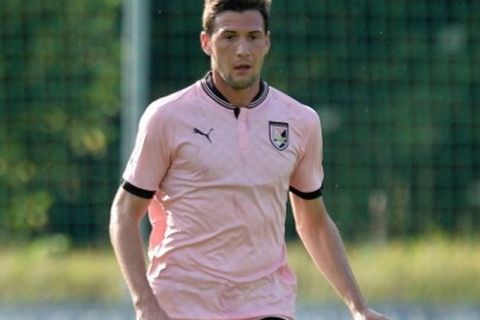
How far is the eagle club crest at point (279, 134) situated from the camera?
6.30 m

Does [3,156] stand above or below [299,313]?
above

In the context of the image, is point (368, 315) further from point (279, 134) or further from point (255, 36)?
point (255, 36)

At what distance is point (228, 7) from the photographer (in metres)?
6.30

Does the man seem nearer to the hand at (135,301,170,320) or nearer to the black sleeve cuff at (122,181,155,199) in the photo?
the black sleeve cuff at (122,181,155,199)

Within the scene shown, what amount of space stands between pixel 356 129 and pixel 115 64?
1.64 metres

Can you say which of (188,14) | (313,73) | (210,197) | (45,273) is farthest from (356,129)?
(210,197)

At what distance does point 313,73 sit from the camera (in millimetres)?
11906

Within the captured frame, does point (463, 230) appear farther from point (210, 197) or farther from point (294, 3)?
point (210, 197)

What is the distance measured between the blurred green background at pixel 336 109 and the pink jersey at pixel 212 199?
17.8 feet

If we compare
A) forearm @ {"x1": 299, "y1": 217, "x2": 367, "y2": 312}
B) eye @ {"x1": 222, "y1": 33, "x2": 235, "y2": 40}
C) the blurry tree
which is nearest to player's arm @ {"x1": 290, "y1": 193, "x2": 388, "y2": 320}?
forearm @ {"x1": 299, "y1": 217, "x2": 367, "y2": 312}

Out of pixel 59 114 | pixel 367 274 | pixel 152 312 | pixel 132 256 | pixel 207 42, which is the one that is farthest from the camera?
pixel 59 114

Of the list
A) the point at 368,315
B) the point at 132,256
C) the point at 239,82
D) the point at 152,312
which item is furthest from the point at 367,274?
the point at 152,312

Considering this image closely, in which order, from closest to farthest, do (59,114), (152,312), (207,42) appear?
1. (152,312)
2. (207,42)
3. (59,114)

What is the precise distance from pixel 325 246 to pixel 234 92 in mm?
702
